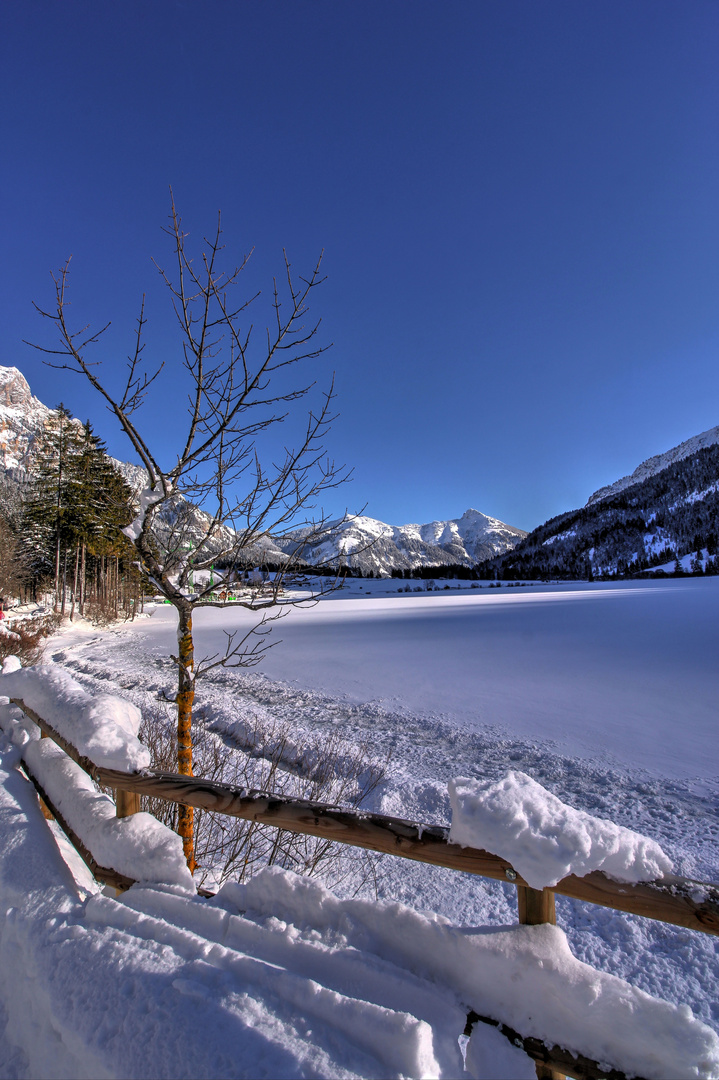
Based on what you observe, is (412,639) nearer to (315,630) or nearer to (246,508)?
(315,630)

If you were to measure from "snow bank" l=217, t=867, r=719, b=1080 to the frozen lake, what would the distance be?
229 inches

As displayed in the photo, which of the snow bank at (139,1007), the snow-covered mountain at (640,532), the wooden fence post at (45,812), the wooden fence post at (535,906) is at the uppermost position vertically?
the snow-covered mountain at (640,532)

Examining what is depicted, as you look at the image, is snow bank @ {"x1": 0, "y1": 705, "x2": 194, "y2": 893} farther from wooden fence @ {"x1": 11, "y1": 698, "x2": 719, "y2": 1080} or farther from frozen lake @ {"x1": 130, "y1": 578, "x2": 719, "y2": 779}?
frozen lake @ {"x1": 130, "y1": 578, "x2": 719, "y2": 779}

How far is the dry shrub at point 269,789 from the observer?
14.2 ft

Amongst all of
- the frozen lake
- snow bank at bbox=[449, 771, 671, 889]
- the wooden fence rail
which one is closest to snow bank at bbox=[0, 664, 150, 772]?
the wooden fence rail

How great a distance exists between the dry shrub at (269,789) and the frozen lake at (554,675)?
2.76 metres

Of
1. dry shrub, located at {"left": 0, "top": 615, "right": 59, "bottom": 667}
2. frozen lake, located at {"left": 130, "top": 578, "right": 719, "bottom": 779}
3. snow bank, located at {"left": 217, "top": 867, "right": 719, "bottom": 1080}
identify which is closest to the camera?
snow bank, located at {"left": 217, "top": 867, "right": 719, "bottom": 1080}

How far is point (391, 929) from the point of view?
1.74 metres

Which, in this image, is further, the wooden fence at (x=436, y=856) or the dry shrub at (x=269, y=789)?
the dry shrub at (x=269, y=789)

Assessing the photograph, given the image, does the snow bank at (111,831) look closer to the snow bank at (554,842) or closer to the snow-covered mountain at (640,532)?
the snow bank at (554,842)

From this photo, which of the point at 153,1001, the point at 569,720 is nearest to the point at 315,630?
the point at 569,720

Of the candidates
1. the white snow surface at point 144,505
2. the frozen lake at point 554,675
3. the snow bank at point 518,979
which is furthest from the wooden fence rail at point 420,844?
the frozen lake at point 554,675

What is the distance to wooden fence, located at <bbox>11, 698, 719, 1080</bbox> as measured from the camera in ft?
4.37

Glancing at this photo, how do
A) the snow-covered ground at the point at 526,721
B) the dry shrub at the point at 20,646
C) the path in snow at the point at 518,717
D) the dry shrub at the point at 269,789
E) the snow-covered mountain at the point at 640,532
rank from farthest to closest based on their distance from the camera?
1. the snow-covered mountain at the point at 640,532
2. the dry shrub at the point at 20,646
3. the dry shrub at the point at 269,789
4. the path in snow at the point at 518,717
5. the snow-covered ground at the point at 526,721
